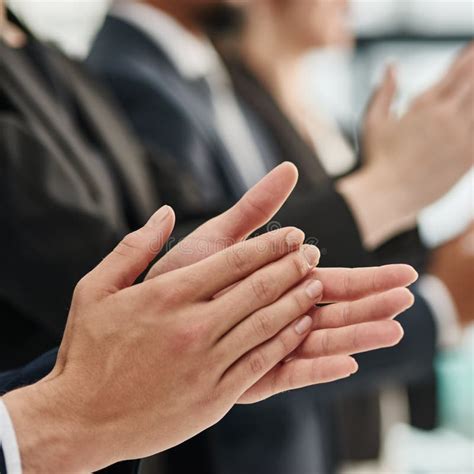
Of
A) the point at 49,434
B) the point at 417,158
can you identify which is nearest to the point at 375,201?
the point at 417,158

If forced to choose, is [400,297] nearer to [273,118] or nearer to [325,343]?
[325,343]

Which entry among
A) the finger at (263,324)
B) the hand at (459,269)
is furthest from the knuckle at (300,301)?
the hand at (459,269)

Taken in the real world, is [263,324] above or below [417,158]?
below

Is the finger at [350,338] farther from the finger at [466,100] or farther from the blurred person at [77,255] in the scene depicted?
the finger at [466,100]

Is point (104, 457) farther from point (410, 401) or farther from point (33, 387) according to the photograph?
point (410, 401)

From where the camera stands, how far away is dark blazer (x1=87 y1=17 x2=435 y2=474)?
53cm

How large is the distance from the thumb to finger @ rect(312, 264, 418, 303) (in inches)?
8.8

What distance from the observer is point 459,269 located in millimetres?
711

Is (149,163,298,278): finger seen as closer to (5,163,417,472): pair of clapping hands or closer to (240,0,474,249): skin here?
(5,163,417,472): pair of clapping hands

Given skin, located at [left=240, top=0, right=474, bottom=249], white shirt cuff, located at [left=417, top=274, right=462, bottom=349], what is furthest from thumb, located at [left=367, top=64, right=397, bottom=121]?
white shirt cuff, located at [left=417, top=274, right=462, bottom=349]

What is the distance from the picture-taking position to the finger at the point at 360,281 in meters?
0.35

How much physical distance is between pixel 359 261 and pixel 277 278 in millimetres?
144

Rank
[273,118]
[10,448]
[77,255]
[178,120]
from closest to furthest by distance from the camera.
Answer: [10,448] → [77,255] → [178,120] → [273,118]

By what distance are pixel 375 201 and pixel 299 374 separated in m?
0.20
